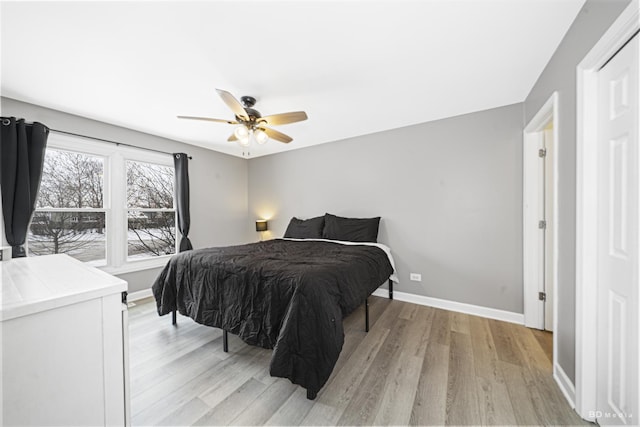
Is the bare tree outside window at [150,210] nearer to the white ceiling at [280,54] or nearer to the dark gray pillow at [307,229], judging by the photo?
the white ceiling at [280,54]

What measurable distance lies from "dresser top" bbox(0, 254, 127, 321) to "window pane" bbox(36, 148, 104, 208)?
2230 millimetres

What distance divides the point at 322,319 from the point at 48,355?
118cm

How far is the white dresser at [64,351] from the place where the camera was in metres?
0.67

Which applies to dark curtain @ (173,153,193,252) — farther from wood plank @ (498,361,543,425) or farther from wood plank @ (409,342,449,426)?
wood plank @ (498,361,543,425)

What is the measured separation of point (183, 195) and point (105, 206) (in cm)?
95

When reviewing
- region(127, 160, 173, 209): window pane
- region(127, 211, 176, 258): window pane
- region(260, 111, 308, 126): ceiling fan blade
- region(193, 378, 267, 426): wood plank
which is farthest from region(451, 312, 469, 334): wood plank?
region(127, 160, 173, 209): window pane

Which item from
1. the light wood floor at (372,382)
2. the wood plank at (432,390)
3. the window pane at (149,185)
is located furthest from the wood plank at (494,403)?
the window pane at (149,185)

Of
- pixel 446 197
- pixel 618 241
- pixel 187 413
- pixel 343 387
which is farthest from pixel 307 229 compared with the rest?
pixel 618 241

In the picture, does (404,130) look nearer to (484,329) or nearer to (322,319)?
(484,329)

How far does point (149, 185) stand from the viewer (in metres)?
3.60

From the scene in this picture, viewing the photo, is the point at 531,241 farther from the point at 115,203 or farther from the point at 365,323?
the point at 115,203

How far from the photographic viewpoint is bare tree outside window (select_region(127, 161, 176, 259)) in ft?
11.1

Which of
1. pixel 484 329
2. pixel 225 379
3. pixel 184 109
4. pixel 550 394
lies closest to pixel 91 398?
pixel 225 379

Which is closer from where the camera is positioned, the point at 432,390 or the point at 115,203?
the point at 432,390
